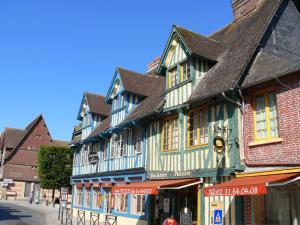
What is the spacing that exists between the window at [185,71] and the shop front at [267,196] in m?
4.83

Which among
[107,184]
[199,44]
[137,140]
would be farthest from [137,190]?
[107,184]

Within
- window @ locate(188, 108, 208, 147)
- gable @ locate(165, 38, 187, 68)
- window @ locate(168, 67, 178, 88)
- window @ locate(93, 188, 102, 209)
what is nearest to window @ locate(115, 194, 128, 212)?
window @ locate(93, 188, 102, 209)

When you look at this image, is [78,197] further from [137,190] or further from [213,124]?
[213,124]

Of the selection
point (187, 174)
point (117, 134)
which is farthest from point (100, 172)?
point (187, 174)

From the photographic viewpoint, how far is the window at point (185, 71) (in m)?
14.2

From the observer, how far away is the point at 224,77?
12336 millimetres

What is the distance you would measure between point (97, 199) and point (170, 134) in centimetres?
925

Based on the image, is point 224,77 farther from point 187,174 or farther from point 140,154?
A: point 140,154

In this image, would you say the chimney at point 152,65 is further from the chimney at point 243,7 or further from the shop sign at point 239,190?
the shop sign at point 239,190

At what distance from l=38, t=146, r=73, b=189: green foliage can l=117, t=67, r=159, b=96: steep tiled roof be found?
21.9m

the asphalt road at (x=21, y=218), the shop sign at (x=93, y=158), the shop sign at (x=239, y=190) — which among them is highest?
the shop sign at (x=93, y=158)

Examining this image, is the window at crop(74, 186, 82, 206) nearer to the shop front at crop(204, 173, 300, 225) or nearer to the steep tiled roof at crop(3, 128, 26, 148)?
the shop front at crop(204, 173, 300, 225)

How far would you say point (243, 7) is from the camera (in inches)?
635

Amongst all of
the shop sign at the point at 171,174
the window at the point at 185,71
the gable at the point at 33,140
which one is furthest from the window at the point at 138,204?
the gable at the point at 33,140
